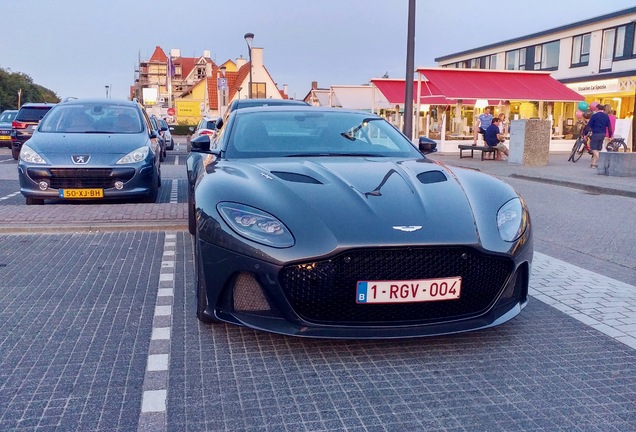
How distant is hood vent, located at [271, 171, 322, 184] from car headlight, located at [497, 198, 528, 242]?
1129 mm

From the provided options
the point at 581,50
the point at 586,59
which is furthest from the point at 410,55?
the point at 581,50

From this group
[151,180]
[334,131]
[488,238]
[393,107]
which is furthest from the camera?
[393,107]

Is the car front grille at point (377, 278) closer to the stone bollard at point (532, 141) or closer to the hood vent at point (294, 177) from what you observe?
the hood vent at point (294, 177)

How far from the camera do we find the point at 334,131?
496cm

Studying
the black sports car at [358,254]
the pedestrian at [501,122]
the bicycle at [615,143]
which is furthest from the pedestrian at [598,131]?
the black sports car at [358,254]

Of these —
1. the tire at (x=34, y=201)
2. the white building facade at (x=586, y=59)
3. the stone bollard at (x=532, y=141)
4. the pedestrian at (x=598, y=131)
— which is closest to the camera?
the tire at (x=34, y=201)

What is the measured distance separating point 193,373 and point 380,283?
3.59 ft

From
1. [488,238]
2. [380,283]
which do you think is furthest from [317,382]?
[488,238]

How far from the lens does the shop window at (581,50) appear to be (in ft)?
114

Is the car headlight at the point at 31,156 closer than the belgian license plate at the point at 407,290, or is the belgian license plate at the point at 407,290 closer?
the belgian license plate at the point at 407,290

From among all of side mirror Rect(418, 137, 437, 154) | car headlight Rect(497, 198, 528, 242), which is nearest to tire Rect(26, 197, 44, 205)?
side mirror Rect(418, 137, 437, 154)

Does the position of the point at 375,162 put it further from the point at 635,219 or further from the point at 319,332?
the point at 635,219

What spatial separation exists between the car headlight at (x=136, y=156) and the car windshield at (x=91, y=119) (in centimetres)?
95

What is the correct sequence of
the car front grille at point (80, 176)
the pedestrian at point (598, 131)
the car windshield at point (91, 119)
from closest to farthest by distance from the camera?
the car front grille at point (80, 176) < the car windshield at point (91, 119) < the pedestrian at point (598, 131)
